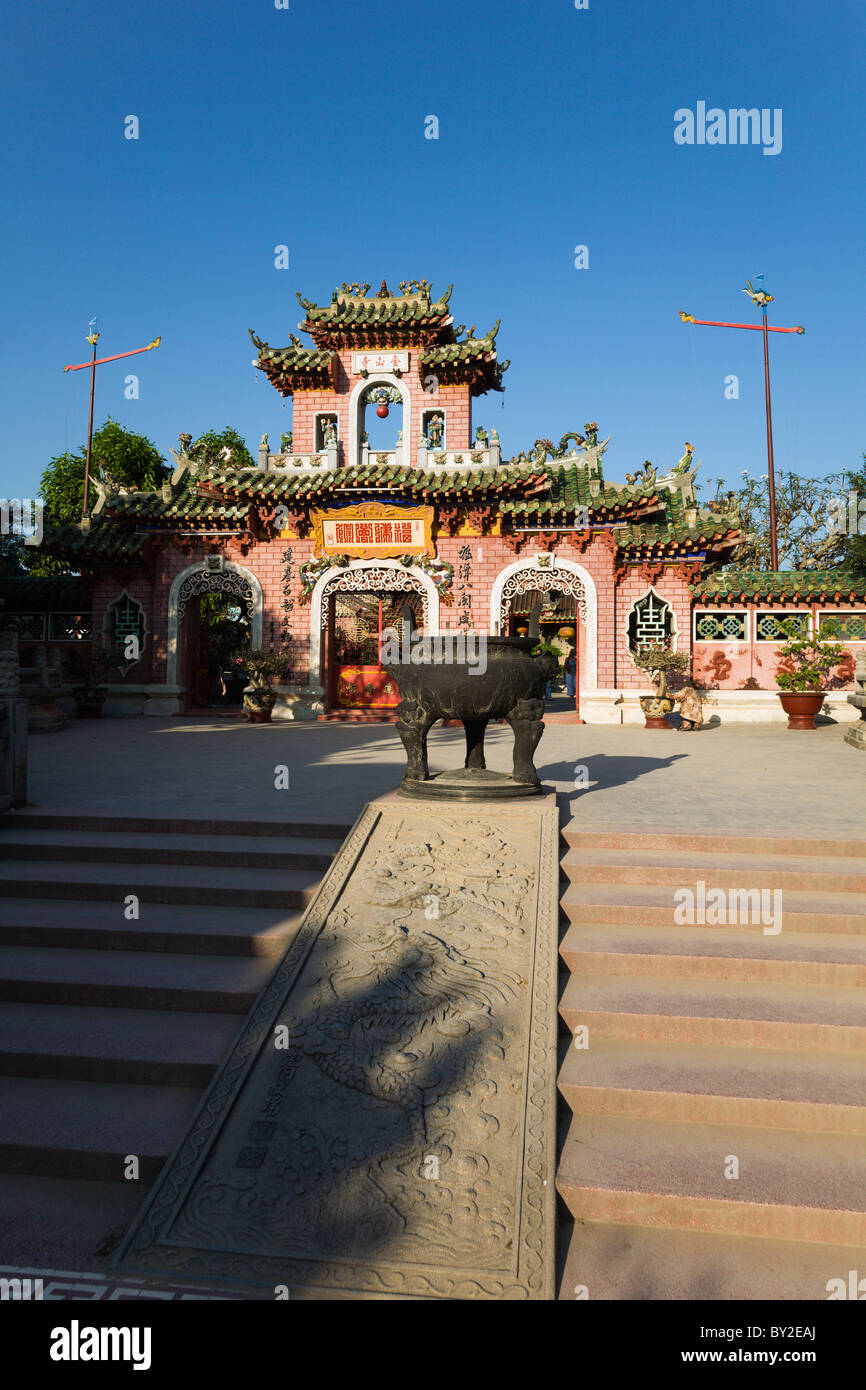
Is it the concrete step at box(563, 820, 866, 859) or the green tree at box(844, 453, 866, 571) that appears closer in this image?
the concrete step at box(563, 820, 866, 859)

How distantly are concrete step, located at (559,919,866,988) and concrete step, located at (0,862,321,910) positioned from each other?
4.96ft

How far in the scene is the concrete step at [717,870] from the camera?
4078 mm

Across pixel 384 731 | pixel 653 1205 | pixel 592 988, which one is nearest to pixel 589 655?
pixel 384 731

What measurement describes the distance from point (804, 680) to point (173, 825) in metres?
12.2

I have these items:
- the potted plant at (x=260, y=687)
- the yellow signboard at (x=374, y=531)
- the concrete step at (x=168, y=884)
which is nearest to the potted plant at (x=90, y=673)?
the potted plant at (x=260, y=687)

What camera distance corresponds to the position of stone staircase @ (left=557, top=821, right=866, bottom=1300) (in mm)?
2396

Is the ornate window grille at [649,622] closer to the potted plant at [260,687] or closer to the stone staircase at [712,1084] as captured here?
the potted plant at [260,687]

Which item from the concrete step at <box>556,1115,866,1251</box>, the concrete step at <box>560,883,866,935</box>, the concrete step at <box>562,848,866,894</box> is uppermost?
the concrete step at <box>562,848,866,894</box>

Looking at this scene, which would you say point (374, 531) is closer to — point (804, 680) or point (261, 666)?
point (261, 666)

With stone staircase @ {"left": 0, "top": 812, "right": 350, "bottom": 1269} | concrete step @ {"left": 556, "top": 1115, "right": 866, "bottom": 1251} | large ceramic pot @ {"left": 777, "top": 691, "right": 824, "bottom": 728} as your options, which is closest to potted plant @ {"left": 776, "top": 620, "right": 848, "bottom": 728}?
large ceramic pot @ {"left": 777, "top": 691, "right": 824, "bottom": 728}

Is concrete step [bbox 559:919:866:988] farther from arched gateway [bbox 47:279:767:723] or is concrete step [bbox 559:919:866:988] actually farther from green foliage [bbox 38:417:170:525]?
green foliage [bbox 38:417:170:525]

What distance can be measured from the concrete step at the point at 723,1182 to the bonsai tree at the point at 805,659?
12.3m

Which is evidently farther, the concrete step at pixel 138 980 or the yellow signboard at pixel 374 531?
the yellow signboard at pixel 374 531
